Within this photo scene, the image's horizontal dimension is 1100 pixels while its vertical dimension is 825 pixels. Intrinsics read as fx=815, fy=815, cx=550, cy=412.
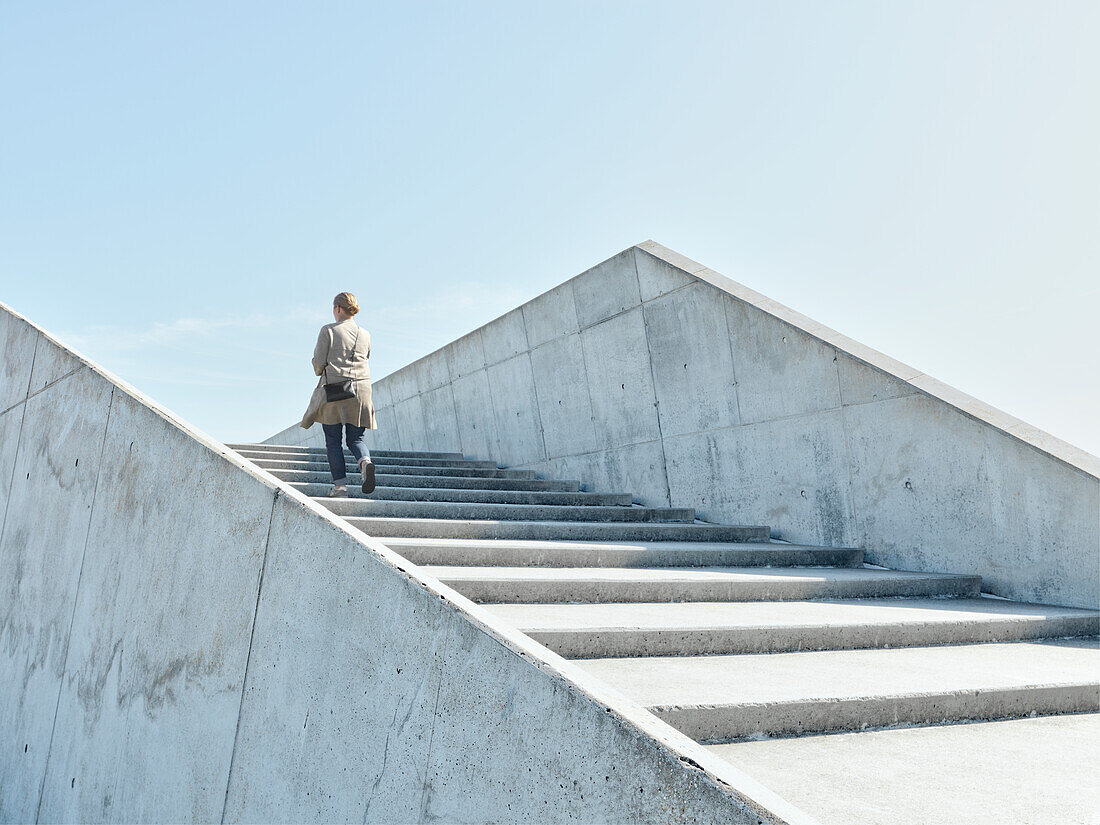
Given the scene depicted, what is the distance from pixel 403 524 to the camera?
4.98m

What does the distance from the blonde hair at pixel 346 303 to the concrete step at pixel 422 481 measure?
1391mm

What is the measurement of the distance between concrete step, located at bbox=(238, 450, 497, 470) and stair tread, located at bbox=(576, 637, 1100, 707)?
5.19m

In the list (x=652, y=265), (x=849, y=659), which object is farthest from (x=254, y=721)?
(x=652, y=265)

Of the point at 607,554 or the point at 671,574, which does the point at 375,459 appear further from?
the point at 671,574

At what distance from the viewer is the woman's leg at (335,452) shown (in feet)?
19.8

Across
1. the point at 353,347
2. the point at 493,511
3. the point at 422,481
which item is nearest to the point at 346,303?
the point at 353,347

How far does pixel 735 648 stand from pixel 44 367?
186 inches

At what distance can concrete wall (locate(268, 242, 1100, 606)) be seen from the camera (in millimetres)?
4816

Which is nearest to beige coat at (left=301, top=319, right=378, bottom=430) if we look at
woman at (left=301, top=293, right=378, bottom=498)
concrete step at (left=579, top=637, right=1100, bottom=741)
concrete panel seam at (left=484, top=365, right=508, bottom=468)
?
woman at (left=301, top=293, right=378, bottom=498)

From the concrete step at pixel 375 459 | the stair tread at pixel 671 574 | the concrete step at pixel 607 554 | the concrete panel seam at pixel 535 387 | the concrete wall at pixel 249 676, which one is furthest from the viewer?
the concrete panel seam at pixel 535 387

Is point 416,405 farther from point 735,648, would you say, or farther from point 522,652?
point 522,652

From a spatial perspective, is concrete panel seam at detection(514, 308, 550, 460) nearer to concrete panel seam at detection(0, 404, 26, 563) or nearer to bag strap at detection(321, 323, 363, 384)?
bag strap at detection(321, 323, 363, 384)

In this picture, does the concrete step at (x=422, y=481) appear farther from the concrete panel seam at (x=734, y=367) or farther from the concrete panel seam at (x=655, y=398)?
the concrete panel seam at (x=734, y=367)

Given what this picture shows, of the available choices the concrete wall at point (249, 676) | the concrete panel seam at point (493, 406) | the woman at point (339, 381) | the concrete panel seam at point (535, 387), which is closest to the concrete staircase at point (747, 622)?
the woman at point (339, 381)
